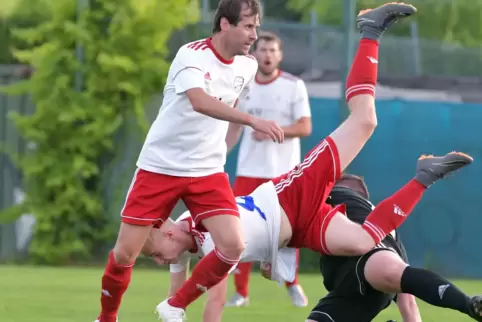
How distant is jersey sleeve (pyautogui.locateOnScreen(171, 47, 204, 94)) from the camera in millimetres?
6125

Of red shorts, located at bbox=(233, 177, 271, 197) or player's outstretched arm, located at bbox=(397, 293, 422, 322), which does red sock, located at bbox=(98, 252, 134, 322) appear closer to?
player's outstretched arm, located at bbox=(397, 293, 422, 322)

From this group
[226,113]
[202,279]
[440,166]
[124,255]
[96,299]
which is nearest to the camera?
[226,113]

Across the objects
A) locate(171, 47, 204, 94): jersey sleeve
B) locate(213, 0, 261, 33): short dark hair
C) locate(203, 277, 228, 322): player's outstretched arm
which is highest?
locate(213, 0, 261, 33): short dark hair

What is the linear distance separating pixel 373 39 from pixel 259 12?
0.66 meters

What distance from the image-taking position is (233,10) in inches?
249

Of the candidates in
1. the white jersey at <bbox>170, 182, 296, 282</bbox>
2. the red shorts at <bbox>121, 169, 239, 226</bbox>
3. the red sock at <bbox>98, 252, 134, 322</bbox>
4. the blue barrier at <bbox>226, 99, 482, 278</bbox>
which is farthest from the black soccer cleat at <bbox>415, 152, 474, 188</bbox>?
the blue barrier at <bbox>226, 99, 482, 278</bbox>

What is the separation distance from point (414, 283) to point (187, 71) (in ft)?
5.28

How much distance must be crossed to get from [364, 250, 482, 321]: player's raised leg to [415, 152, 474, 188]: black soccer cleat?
51 centimetres

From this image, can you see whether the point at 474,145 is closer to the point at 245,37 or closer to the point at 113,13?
the point at 113,13

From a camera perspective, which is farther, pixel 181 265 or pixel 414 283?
pixel 181 265

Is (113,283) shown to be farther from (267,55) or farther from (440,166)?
(267,55)

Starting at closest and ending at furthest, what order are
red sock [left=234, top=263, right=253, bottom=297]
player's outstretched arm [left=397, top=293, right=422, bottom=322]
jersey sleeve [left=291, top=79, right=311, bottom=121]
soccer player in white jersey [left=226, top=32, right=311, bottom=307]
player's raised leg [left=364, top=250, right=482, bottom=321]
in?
player's raised leg [left=364, top=250, right=482, bottom=321], player's outstretched arm [left=397, top=293, right=422, bottom=322], red sock [left=234, top=263, right=253, bottom=297], soccer player in white jersey [left=226, top=32, right=311, bottom=307], jersey sleeve [left=291, top=79, right=311, bottom=121]

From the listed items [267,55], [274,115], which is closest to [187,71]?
[267,55]

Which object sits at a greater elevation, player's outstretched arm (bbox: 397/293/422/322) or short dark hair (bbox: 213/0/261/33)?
short dark hair (bbox: 213/0/261/33)
